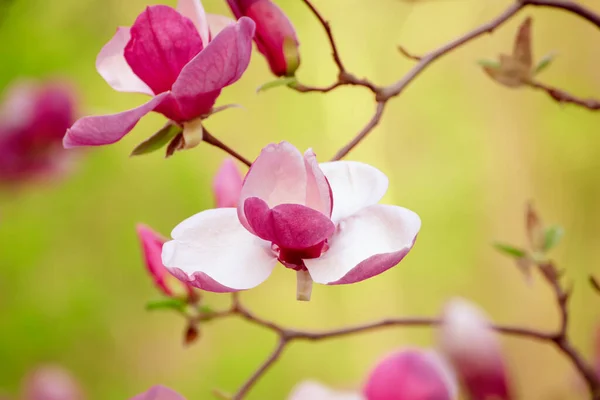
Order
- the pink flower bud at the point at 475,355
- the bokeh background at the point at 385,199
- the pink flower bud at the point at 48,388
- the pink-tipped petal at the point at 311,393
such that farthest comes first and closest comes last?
the bokeh background at the point at 385,199, the pink flower bud at the point at 48,388, the pink flower bud at the point at 475,355, the pink-tipped petal at the point at 311,393

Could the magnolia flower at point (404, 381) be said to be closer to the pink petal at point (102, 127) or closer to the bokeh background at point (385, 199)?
the pink petal at point (102, 127)

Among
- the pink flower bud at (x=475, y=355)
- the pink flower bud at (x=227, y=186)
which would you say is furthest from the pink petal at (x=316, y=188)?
the pink flower bud at (x=475, y=355)

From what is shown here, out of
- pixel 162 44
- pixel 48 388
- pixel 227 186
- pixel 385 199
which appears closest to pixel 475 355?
pixel 227 186

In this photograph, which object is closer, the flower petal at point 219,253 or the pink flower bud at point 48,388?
the flower petal at point 219,253

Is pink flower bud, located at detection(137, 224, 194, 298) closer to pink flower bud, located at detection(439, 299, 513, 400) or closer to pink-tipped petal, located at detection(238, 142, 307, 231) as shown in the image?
pink-tipped petal, located at detection(238, 142, 307, 231)

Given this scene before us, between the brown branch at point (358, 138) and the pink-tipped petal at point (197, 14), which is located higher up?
the pink-tipped petal at point (197, 14)

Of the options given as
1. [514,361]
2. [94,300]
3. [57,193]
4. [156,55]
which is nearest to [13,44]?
[57,193]

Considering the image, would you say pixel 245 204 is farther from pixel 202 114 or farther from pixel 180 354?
pixel 180 354

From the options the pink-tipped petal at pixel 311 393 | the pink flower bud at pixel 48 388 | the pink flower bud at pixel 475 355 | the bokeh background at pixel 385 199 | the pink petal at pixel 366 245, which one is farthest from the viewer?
the bokeh background at pixel 385 199
